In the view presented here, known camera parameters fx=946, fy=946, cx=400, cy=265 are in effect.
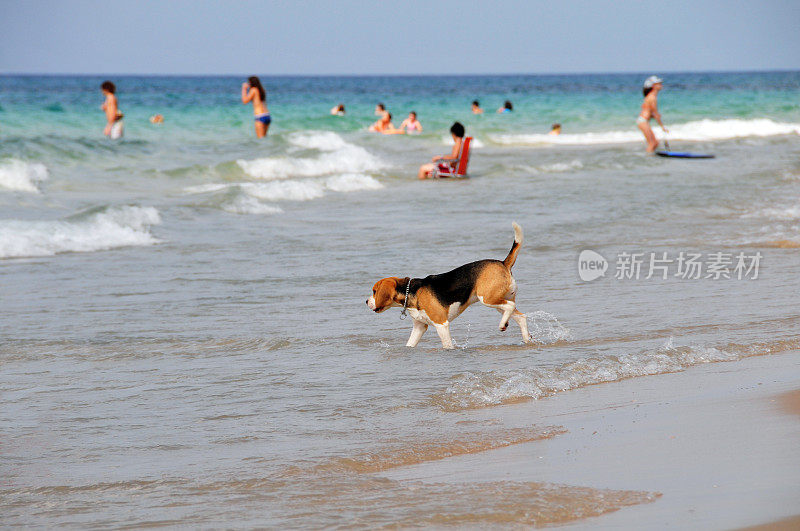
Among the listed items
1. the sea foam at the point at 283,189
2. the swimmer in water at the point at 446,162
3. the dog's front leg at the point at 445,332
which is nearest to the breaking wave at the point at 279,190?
the sea foam at the point at 283,189

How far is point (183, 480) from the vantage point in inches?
176

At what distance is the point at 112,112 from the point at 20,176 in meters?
4.91

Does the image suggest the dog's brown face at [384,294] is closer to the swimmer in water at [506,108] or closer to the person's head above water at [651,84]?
the person's head above water at [651,84]

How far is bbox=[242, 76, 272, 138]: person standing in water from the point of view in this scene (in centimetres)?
2197

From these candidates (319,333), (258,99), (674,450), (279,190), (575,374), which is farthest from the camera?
(258,99)

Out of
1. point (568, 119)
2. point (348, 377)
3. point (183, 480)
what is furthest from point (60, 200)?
point (568, 119)

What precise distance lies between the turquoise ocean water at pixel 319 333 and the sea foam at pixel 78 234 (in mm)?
46

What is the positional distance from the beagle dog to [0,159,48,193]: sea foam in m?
12.6

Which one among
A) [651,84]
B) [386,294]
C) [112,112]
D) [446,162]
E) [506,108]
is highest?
[651,84]

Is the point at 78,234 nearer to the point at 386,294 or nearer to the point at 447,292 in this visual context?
the point at 386,294

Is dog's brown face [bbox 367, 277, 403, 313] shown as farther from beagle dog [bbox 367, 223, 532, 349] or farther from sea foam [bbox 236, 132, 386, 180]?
sea foam [bbox 236, 132, 386, 180]

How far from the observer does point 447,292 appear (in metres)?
6.92

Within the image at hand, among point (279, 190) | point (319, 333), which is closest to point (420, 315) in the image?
point (319, 333)

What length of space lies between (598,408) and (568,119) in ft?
134
